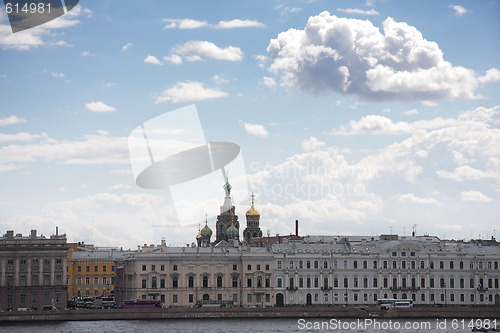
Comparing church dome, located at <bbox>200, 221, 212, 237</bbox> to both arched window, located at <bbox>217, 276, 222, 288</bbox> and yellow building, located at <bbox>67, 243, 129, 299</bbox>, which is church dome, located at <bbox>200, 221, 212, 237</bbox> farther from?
arched window, located at <bbox>217, 276, 222, 288</bbox>

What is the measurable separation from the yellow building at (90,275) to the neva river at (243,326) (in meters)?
32.7

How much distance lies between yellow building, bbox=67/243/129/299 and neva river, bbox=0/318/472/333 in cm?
3268

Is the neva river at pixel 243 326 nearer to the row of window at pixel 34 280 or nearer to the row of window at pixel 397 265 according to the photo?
the row of window at pixel 34 280

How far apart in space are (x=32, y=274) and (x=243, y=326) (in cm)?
2801

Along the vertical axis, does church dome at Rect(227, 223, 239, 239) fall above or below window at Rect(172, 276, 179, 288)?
above

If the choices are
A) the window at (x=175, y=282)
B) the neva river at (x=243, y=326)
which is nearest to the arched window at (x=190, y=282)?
the window at (x=175, y=282)

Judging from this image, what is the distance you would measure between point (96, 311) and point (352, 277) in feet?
106

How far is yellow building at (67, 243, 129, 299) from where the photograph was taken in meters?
122

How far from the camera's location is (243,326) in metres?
84.1

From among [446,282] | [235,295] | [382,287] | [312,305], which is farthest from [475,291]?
[235,295]

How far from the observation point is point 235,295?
106312 millimetres

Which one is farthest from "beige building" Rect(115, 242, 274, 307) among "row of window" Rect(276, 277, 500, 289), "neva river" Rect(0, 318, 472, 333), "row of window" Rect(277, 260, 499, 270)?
"neva river" Rect(0, 318, 472, 333)

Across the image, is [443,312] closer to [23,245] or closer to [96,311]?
[96,311]

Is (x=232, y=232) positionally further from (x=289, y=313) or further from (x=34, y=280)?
(x=289, y=313)
